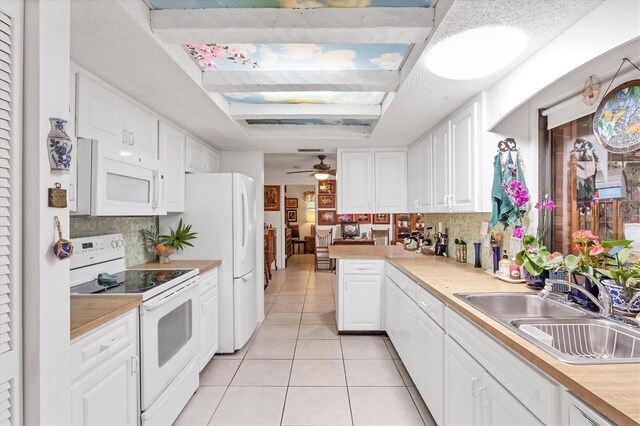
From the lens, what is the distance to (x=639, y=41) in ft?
4.30

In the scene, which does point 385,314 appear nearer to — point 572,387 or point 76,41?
point 572,387

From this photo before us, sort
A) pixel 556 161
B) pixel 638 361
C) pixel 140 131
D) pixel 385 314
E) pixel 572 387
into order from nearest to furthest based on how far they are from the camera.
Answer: pixel 572 387
pixel 638 361
pixel 556 161
pixel 140 131
pixel 385 314

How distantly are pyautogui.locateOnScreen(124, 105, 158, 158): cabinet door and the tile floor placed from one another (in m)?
1.79

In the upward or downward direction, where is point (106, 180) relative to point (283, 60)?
downward

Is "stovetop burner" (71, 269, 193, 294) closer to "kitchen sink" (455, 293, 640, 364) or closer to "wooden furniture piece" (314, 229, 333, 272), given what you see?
"kitchen sink" (455, 293, 640, 364)

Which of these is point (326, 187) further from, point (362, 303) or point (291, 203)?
point (362, 303)

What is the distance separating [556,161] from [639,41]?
75 centimetres

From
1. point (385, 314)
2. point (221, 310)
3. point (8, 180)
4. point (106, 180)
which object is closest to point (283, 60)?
point (106, 180)

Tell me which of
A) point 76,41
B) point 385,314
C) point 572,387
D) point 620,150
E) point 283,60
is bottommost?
point 385,314

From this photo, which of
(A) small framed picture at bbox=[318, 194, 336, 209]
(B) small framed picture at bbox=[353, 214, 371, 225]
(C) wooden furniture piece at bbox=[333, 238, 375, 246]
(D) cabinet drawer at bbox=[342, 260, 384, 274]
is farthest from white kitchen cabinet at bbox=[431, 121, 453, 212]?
(A) small framed picture at bbox=[318, 194, 336, 209]

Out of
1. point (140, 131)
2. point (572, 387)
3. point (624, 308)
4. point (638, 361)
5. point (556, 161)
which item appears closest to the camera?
point (572, 387)

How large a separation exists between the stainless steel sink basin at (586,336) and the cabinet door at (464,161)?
1.02 m

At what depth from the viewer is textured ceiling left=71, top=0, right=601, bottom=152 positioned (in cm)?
128

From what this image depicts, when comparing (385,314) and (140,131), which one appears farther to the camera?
(385,314)
